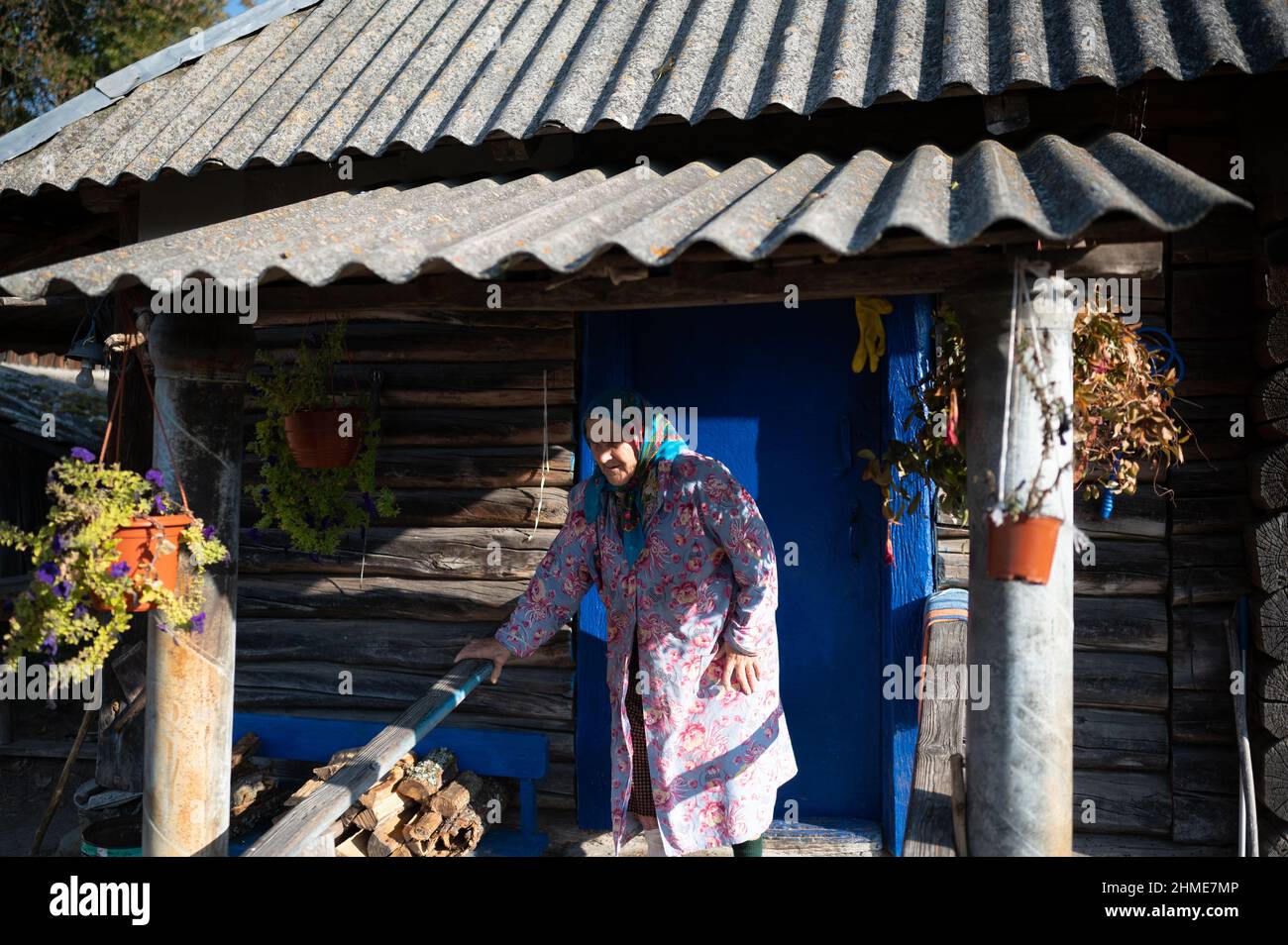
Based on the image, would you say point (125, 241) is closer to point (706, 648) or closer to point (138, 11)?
point (706, 648)

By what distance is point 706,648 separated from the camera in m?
3.67

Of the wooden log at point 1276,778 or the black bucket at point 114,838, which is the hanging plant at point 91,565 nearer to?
the black bucket at point 114,838

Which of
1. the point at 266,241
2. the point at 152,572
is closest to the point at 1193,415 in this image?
the point at 266,241

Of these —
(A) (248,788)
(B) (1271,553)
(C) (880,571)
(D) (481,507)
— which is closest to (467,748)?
(A) (248,788)

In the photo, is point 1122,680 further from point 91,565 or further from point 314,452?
point 91,565

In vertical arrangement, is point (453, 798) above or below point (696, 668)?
below

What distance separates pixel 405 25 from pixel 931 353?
3.23 meters

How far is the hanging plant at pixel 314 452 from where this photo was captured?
4.45 metres

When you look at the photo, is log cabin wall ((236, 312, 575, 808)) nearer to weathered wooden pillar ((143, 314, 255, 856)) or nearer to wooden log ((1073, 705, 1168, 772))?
weathered wooden pillar ((143, 314, 255, 856))

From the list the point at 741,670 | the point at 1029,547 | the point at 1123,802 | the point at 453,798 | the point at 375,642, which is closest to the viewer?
the point at 1029,547

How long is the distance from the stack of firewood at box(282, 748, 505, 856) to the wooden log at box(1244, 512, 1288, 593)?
3.49m

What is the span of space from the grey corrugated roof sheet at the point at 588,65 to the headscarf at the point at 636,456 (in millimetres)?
1231

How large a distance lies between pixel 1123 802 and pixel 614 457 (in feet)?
9.29

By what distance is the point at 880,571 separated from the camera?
4.73m
